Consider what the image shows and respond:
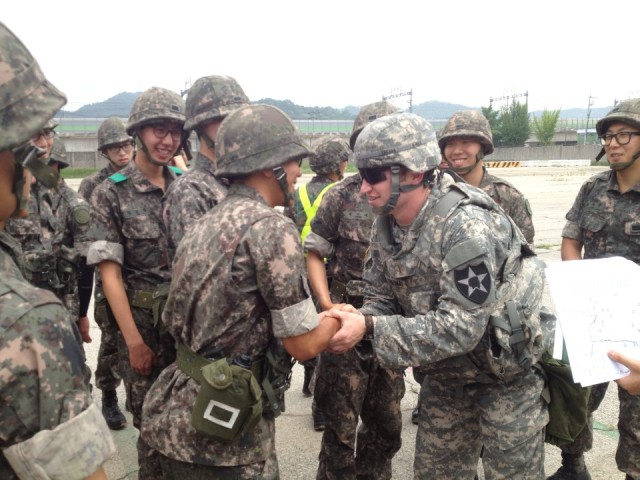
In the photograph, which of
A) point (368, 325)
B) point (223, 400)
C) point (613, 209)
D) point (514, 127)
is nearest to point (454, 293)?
point (368, 325)

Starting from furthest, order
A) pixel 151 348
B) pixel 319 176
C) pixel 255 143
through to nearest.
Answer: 1. pixel 319 176
2. pixel 151 348
3. pixel 255 143

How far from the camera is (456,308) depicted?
247 centimetres

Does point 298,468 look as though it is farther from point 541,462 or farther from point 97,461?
point 97,461

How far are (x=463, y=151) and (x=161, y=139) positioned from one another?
2566 millimetres

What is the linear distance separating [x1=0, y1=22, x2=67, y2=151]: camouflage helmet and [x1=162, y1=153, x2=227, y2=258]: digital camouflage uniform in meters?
1.54

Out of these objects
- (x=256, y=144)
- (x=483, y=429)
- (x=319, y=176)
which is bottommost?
(x=483, y=429)

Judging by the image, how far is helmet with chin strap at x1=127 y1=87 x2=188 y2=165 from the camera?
3.73 metres

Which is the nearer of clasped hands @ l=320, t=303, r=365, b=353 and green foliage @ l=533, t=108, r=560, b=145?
clasped hands @ l=320, t=303, r=365, b=353

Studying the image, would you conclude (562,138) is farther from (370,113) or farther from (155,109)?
(155,109)

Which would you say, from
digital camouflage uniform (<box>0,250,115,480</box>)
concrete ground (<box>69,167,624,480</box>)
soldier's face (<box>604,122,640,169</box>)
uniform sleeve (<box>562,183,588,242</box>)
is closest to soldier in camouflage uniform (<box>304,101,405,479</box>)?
concrete ground (<box>69,167,624,480</box>)

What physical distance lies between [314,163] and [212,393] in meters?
3.43

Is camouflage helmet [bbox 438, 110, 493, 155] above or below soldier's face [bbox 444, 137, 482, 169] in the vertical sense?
above

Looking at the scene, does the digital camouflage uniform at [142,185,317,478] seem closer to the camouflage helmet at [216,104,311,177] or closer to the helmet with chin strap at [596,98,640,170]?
the camouflage helmet at [216,104,311,177]

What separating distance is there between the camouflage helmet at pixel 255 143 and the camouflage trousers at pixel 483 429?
60.5 inches
